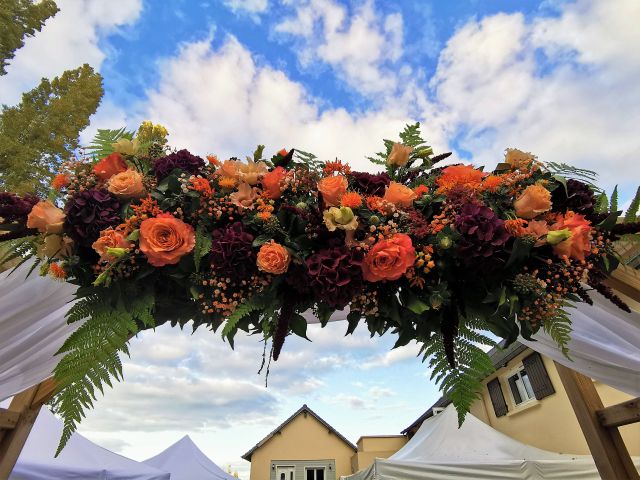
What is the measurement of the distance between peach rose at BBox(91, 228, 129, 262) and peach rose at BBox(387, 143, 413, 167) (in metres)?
1.08

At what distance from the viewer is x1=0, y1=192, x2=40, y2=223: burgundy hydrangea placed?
1.40 m

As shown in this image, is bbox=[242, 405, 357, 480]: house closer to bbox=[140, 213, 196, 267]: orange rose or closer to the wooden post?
the wooden post

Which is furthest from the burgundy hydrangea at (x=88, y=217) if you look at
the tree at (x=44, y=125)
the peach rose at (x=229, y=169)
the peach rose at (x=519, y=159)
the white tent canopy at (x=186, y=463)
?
the white tent canopy at (x=186, y=463)

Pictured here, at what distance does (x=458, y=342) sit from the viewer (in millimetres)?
1524

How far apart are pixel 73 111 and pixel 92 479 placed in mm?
7912

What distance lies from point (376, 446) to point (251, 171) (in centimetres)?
2071

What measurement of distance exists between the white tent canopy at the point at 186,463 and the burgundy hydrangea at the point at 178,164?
1211 cm

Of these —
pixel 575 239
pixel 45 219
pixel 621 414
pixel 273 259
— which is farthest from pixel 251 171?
pixel 621 414

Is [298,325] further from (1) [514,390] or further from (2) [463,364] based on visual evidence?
(1) [514,390]

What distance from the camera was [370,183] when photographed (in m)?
1.55

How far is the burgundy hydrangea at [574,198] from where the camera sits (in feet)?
4.78

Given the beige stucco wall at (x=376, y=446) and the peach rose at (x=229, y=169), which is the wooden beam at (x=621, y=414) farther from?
the beige stucco wall at (x=376, y=446)

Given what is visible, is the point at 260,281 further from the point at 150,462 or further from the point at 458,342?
the point at 150,462

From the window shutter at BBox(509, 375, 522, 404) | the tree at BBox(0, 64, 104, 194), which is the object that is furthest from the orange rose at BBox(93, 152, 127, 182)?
the window shutter at BBox(509, 375, 522, 404)
